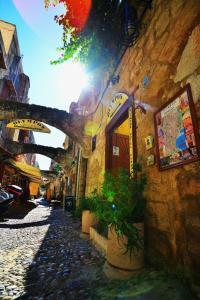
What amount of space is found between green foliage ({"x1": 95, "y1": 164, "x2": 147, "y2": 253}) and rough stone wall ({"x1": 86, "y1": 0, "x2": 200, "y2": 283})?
0.13 m

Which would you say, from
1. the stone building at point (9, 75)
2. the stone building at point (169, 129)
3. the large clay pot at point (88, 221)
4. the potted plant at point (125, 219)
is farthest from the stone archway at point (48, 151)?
the potted plant at point (125, 219)

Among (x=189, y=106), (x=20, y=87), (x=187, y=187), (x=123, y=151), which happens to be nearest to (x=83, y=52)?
(x=123, y=151)

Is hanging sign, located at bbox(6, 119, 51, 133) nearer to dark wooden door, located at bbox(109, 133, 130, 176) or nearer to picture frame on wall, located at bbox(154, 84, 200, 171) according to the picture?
dark wooden door, located at bbox(109, 133, 130, 176)

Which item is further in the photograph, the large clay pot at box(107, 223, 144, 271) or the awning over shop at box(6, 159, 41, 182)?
the awning over shop at box(6, 159, 41, 182)

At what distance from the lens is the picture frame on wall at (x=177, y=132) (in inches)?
60.6

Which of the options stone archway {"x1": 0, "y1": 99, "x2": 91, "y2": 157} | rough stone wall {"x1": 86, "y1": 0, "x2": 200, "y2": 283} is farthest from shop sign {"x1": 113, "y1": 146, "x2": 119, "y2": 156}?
stone archway {"x1": 0, "y1": 99, "x2": 91, "y2": 157}

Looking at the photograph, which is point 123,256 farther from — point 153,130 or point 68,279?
point 153,130

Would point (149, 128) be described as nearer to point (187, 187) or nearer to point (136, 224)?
point (187, 187)

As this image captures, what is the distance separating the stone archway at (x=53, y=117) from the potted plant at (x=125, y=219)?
16.1ft

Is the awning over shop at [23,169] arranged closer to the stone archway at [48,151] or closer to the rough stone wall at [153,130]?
the stone archway at [48,151]

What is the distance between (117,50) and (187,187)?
333 cm

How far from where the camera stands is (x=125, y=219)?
6.01ft

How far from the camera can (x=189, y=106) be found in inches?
63.0

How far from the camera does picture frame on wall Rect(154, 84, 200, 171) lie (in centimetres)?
154
